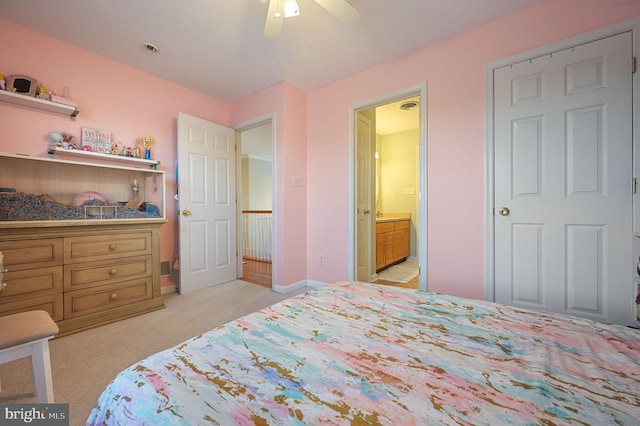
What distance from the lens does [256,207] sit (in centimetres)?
823

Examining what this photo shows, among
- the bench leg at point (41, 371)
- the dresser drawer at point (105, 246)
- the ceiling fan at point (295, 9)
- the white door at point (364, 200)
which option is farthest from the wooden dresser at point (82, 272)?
the white door at point (364, 200)

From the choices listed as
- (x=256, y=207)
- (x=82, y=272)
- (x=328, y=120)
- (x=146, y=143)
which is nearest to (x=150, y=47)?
(x=146, y=143)

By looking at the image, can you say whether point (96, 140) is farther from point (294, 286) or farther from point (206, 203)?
point (294, 286)

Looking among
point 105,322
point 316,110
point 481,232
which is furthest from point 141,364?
point 316,110

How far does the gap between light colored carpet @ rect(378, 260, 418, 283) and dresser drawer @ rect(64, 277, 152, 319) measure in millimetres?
2968

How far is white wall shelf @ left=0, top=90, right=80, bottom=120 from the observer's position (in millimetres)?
2133

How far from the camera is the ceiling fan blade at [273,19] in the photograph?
1667 millimetres

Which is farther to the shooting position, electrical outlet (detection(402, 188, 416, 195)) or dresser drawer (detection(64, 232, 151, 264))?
electrical outlet (detection(402, 188, 416, 195))

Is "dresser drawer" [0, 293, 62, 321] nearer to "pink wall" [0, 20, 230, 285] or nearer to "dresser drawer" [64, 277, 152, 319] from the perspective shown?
"dresser drawer" [64, 277, 152, 319]

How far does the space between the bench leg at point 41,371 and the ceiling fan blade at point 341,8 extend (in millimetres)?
2373

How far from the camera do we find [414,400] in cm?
58

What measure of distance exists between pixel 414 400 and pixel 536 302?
2.13 metres

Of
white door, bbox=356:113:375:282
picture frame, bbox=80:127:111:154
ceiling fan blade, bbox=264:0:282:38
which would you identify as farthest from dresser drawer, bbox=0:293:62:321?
white door, bbox=356:113:375:282

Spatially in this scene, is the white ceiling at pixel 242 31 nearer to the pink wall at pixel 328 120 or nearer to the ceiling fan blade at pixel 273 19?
the pink wall at pixel 328 120
